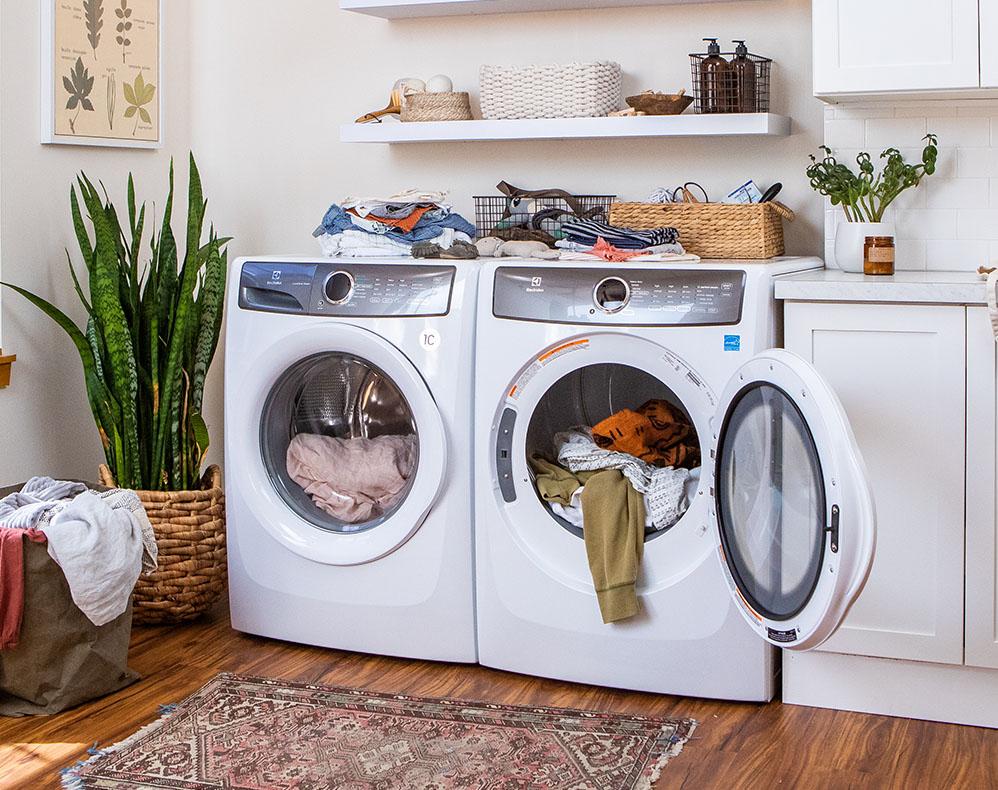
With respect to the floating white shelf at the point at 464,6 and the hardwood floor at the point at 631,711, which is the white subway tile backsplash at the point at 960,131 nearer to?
the floating white shelf at the point at 464,6

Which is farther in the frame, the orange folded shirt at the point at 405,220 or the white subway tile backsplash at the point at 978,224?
the orange folded shirt at the point at 405,220

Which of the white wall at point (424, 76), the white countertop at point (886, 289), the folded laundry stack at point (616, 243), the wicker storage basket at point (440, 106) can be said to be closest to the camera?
the white countertop at point (886, 289)

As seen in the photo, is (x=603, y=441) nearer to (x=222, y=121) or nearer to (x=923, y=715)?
(x=923, y=715)

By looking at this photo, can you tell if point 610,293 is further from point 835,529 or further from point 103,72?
point 103,72

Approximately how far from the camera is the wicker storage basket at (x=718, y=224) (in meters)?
3.06

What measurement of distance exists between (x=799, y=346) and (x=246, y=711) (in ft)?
4.75

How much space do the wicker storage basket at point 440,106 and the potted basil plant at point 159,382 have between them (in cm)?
66

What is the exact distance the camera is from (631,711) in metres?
2.76

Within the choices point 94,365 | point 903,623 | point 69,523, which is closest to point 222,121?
point 94,365

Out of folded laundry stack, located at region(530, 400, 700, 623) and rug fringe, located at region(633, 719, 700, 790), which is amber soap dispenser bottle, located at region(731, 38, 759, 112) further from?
rug fringe, located at region(633, 719, 700, 790)

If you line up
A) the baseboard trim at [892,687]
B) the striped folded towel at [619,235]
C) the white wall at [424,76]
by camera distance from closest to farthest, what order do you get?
the baseboard trim at [892,687] → the striped folded towel at [619,235] → the white wall at [424,76]

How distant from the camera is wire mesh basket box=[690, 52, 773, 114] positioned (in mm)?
3191

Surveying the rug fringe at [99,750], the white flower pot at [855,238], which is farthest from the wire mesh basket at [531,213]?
the rug fringe at [99,750]

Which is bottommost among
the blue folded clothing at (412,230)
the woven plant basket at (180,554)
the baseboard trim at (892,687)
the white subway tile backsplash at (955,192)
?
the baseboard trim at (892,687)
